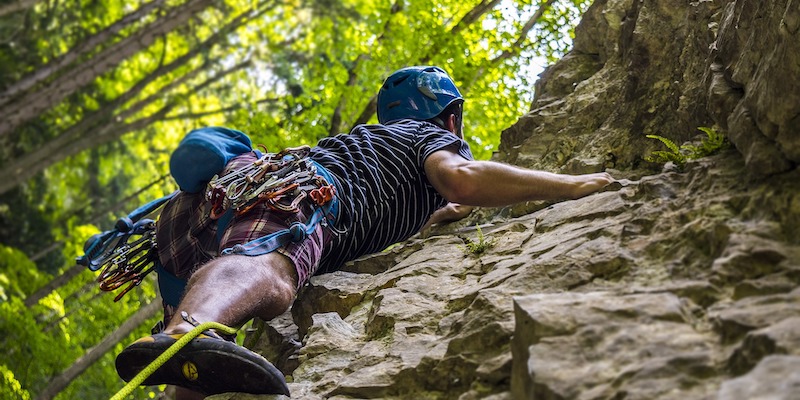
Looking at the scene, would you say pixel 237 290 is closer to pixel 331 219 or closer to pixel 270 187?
pixel 270 187

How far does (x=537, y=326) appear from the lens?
2295 mm

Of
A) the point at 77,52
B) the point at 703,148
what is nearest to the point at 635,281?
the point at 703,148

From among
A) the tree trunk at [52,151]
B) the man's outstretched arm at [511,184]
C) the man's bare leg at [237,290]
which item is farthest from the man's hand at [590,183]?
the tree trunk at [52,151]

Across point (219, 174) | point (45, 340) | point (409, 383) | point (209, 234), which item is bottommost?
point (45, 340)

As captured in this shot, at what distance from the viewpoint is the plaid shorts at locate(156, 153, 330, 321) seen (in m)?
3.77

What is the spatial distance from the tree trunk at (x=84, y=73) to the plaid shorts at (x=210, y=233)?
6.53 m

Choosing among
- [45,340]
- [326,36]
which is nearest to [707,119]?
[45,340]

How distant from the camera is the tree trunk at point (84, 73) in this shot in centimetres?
999

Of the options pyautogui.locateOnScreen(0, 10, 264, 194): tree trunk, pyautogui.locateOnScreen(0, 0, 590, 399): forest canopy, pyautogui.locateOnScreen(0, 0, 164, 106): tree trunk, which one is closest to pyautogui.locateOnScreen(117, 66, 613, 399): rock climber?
pyautogui.locateOnScreen(0, 0, 590, 399): forest canopy

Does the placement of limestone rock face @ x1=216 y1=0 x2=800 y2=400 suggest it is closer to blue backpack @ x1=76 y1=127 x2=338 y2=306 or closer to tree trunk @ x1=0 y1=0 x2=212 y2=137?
blue backpack @ x1=76 y1=127 x2=338 y2=306

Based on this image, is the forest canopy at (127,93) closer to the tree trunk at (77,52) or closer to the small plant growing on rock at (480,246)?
the tree trunk at (77,52)

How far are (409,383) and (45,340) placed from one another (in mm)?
8262

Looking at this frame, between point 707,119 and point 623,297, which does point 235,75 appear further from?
point 623,297

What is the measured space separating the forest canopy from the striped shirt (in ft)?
15.3
